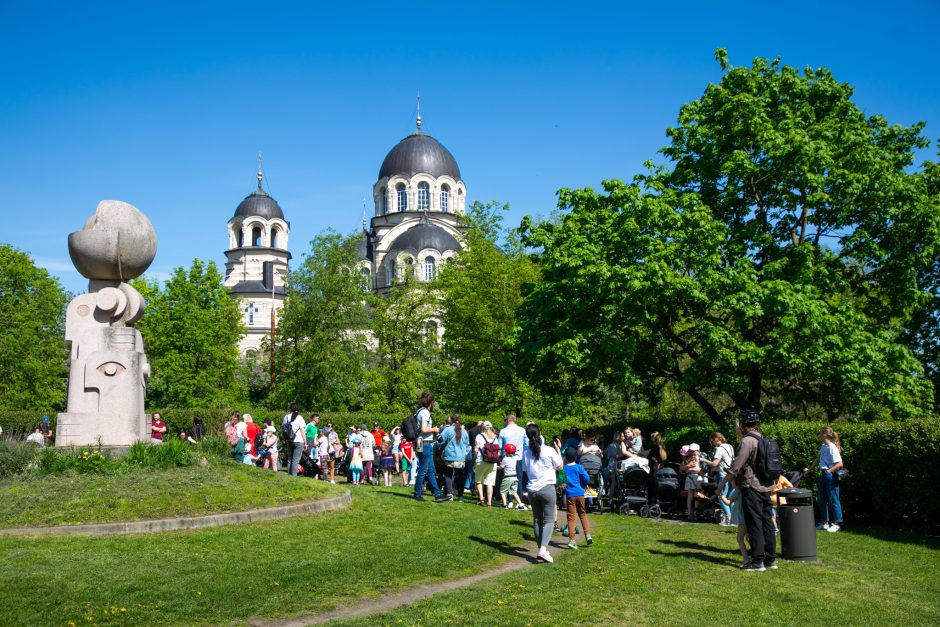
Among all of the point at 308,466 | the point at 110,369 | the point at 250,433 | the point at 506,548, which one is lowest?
the point at 506,548

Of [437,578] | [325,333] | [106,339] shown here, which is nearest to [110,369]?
[106,339]

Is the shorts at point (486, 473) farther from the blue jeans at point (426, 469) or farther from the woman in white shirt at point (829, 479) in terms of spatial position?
the woman in white shirt at point (829, 479)

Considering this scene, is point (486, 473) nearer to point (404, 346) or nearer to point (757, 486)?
point (757, 486)

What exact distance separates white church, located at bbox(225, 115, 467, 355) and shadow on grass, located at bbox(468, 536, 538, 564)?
48234 mm

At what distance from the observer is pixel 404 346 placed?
41.4 metres

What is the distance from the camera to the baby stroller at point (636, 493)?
14.9 metres

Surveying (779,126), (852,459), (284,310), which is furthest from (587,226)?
(284,310)

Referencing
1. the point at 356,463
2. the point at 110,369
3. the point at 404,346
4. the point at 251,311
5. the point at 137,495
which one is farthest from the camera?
the point at 251,311

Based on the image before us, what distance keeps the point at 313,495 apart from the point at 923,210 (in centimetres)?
1567

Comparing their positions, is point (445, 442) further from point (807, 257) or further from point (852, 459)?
point (807, 257)

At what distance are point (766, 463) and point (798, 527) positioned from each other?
4.23 ft

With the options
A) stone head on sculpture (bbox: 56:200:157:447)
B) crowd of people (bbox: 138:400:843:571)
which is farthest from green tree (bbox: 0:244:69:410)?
stone head on sculpture (bbox: 56:200:157:447)

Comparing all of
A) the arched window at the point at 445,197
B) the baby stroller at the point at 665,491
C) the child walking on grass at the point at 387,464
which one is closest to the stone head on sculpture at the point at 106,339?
the child walking on grass at the point at 387,464

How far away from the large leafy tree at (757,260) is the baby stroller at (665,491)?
178 inches
